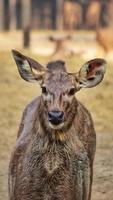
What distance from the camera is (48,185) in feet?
18.9

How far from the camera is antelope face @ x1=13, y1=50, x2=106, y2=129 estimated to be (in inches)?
223

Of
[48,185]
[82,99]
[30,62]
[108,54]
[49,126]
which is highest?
[108,54]

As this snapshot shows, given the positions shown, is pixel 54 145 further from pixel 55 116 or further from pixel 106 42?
pixel 106 42

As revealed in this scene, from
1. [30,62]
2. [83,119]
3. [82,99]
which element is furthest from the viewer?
[82,99]

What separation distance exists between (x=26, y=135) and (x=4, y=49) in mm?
14934

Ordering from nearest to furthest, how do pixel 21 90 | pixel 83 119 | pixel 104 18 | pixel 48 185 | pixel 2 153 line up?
1. pixel 48 185
2. pixel 83 119
3. pixel 2 153
4. pixel 21 90
5. pixel 104 18

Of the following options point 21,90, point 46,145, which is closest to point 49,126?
point 46,145

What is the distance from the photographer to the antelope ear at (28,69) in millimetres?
6148

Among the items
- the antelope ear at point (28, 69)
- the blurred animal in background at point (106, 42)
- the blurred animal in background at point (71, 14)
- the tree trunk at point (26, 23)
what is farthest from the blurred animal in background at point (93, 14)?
the antelope ear at point (28, 69)

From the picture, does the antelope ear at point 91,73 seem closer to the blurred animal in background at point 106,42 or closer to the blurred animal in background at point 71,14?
the blurred animal in background at point 106,42


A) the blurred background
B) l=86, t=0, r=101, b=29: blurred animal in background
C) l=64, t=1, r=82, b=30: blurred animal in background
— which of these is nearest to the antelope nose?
the blurred background

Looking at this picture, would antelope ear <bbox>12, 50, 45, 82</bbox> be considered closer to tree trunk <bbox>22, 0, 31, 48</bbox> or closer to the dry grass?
the dry grass

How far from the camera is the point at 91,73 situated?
625cm

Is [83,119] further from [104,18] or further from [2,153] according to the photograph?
[104,18]
